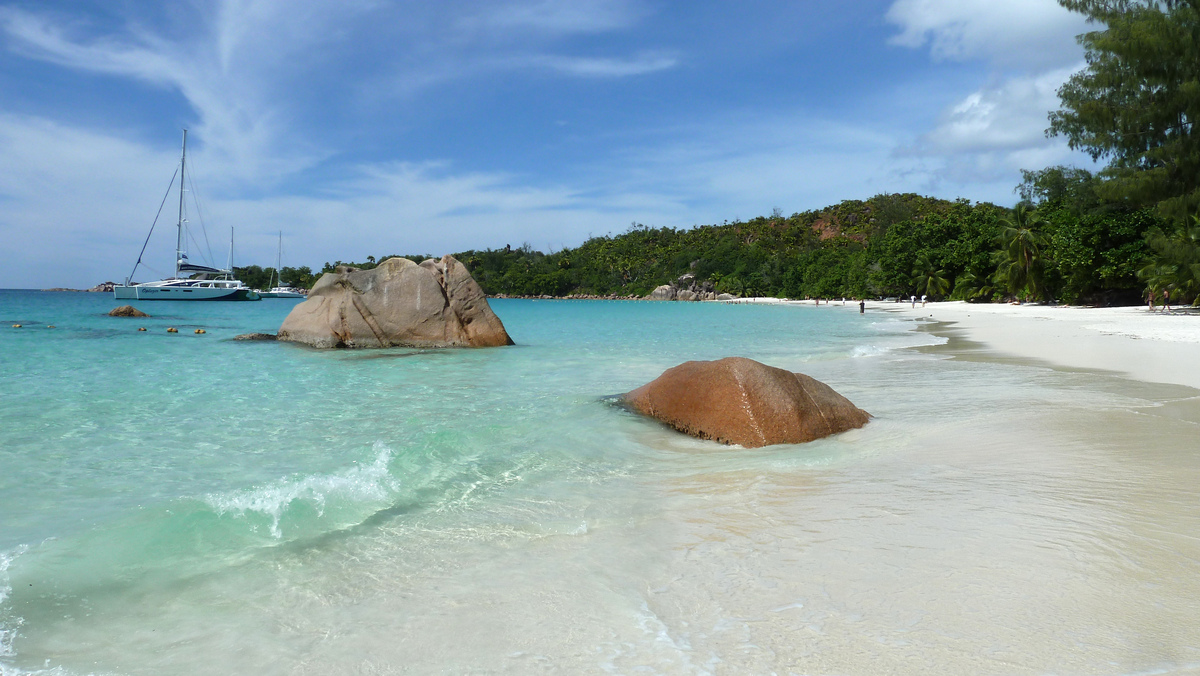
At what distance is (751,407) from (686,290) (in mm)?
121287

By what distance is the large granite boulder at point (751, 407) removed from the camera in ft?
23.1

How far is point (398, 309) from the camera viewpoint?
17828 millimetres

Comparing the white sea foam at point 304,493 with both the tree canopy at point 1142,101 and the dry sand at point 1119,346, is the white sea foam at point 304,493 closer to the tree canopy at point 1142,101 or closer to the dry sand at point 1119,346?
the dry sand at point 1119,346

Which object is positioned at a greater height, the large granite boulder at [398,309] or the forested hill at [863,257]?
the forested hill at [863,257]

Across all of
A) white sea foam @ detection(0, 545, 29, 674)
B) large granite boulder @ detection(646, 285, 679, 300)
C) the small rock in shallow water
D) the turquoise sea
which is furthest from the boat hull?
large granite boulder @ detection(646, 285, 679, 300)

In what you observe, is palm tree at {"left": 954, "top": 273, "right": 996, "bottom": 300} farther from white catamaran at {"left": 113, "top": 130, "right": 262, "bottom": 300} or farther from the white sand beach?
white catamaran at {"left": 113, "top": 130, "right": 262, "bottom": 300}

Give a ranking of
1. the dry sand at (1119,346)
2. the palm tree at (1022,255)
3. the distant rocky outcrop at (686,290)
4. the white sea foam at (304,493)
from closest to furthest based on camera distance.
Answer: the white sea foam at (304,493), the dry sand at (1119,346), the palm tree at (1022,255), the distant rocky outcrop at (686,290)

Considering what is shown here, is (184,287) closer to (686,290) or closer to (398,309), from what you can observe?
(398,309)

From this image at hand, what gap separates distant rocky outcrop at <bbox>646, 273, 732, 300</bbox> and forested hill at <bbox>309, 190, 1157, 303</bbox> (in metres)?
0.65

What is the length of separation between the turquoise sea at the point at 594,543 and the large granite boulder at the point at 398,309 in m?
8.64

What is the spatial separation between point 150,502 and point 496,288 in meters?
163

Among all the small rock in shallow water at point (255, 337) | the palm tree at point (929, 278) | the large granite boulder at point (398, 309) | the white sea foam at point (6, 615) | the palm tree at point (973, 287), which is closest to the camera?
the white sea foam at point (6, 615)

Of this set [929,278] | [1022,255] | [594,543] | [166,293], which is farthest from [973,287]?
[166,293]

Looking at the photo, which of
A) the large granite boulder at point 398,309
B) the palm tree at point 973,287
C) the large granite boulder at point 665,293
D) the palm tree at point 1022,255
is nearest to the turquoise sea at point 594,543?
the large granite boulder at point 398,309
